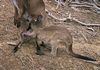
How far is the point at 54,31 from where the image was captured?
302 centimetres

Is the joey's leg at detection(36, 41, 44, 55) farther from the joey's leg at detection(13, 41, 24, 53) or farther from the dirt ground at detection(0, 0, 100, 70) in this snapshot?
the joey's leg at detection(13, 41, 24, 53)

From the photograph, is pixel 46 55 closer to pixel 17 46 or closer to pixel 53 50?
pixel 53 50

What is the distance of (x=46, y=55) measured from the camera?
312cm

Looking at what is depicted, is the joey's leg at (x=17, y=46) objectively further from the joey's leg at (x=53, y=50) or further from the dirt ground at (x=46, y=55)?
the joey's leg at (x=53, y=50)

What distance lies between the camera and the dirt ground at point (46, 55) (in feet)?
9.66

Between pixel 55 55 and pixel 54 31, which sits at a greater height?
pixel 54 31

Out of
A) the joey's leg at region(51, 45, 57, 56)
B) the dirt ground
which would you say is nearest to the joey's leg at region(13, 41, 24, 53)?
the dirt ground

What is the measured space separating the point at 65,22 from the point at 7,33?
1.05m

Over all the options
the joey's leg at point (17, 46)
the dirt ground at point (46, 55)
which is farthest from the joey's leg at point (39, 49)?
the joey's leg at point (17, 46)

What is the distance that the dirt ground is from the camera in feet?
9.66

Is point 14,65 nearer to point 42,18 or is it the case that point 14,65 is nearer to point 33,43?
point 33,43

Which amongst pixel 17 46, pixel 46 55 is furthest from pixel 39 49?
pixel 17 46

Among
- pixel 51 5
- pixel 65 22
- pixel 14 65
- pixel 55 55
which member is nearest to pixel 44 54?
pixel 55 55

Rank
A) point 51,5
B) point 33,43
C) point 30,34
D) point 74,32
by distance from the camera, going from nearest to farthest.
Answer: point 30,34 → point 33,43 → point 74,32 → point 51,5
